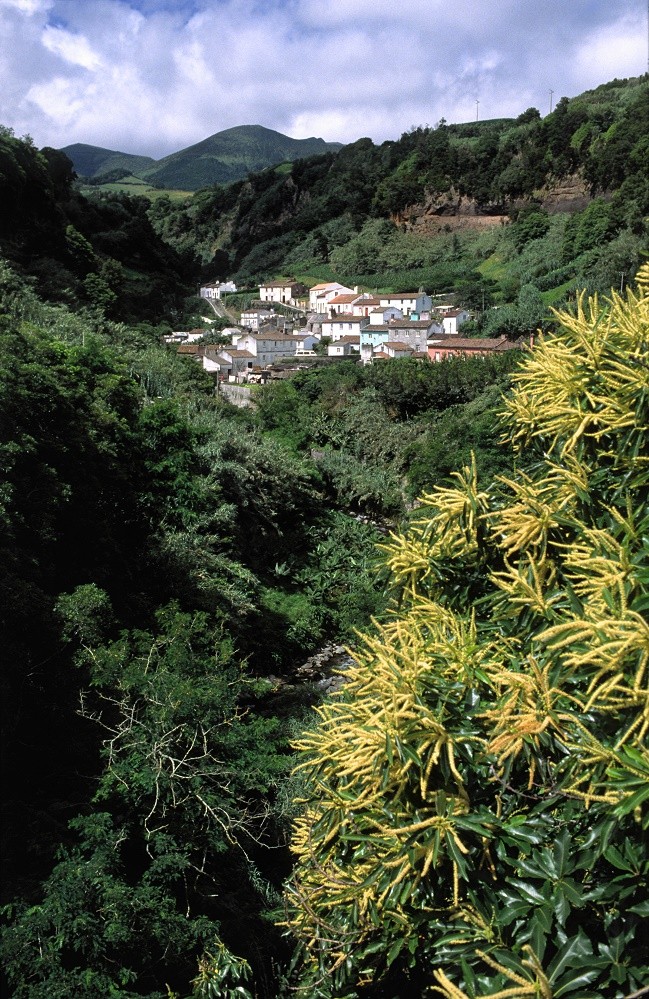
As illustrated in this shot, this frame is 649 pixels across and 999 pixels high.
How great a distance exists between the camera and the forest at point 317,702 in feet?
7.37

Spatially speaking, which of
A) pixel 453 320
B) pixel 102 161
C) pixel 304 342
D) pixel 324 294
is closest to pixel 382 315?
pixel 453 320

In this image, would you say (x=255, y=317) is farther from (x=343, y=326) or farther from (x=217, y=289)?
(x=217, y=289)

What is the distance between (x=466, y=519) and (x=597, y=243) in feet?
142

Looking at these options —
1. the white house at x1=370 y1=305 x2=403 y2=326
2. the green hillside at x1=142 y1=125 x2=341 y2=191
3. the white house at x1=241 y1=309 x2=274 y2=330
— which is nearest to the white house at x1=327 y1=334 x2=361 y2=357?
the white house at x1=370 y1=305 x2=403 y2=326

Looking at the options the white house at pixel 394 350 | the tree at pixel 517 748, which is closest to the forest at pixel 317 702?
the tree at pixel 517 748

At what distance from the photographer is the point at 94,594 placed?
7.27 metres

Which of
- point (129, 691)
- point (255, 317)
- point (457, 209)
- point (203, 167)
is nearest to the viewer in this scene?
point (129, 691)

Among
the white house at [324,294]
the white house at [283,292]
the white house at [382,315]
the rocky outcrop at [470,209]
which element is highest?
the rocky outcrop at [470,209]

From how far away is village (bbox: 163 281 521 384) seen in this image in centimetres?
3262

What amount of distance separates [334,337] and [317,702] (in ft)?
111

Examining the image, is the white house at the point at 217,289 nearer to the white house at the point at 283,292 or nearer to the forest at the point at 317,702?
the white house at the point at 283,292

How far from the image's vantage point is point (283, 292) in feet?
190

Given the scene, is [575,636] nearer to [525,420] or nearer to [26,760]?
[525,420]

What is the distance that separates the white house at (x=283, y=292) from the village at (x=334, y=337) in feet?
11.9
